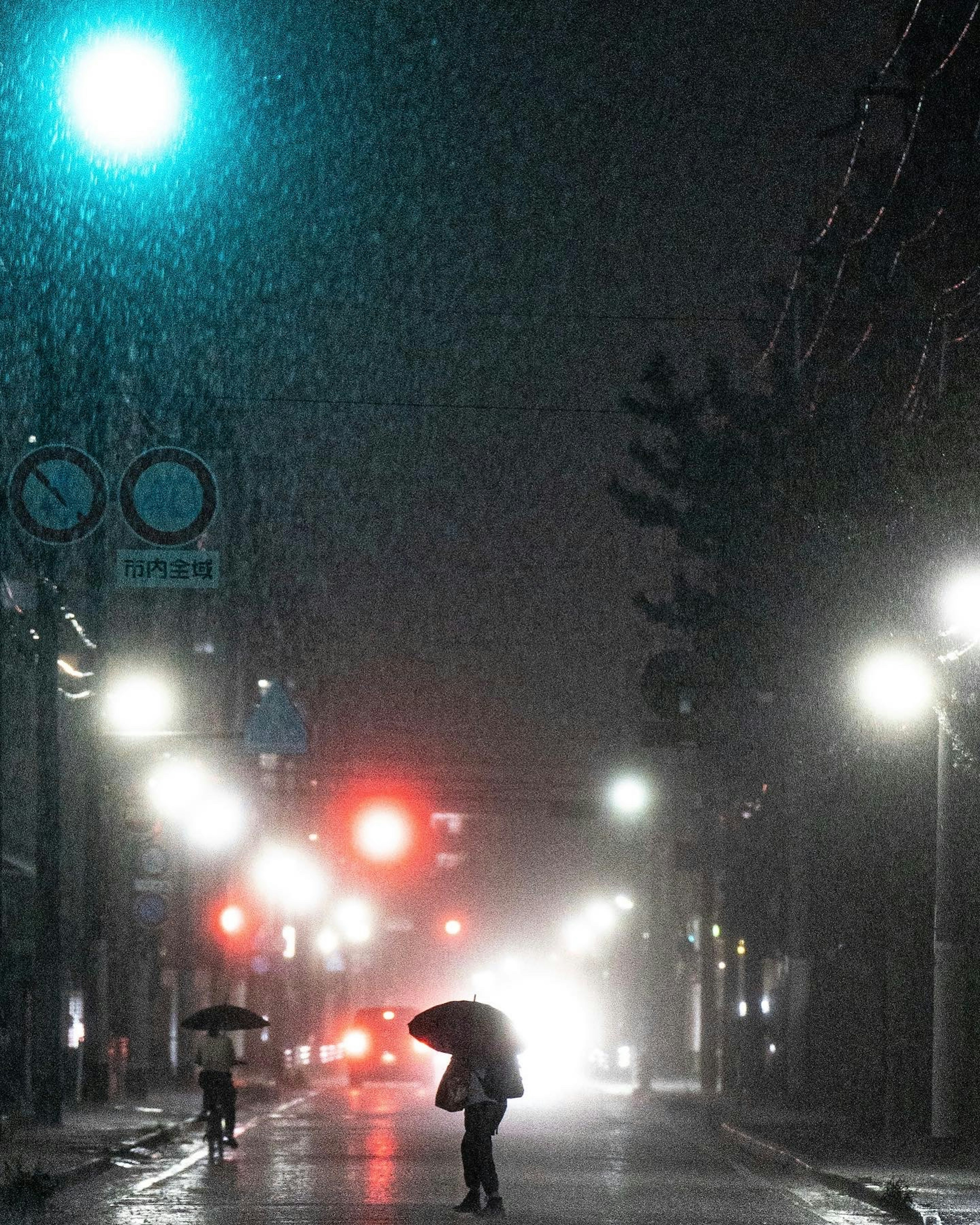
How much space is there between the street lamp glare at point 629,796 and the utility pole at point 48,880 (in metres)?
24.4

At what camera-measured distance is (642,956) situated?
66.2m

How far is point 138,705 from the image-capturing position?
132 ft

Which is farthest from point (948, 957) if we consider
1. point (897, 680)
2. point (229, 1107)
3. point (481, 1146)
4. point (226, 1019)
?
point (481, 1146)

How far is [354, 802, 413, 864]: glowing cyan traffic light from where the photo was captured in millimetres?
36125

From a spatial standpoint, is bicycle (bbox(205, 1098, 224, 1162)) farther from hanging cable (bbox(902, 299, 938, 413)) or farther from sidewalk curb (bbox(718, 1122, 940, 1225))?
hanging cable (bbox(902, 299, 938, 413))

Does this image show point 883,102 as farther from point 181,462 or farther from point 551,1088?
point 551,1088

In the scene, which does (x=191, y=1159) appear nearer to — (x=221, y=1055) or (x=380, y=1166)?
(x=221, y=1055)

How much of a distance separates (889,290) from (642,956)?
31.0m

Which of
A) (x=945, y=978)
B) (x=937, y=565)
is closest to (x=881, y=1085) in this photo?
(x=937, y=565)

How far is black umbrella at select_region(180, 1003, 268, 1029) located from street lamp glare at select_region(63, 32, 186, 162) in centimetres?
1566

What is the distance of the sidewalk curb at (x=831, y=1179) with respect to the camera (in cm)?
2005

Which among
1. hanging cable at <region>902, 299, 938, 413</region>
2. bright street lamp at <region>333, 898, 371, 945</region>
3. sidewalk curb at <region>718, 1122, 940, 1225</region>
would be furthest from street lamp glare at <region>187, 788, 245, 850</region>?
bright street lamp at <region>333, 898, 371, 945</region>

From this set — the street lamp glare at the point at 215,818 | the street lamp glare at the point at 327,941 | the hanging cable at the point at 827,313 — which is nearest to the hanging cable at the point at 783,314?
the hanging cable at the point at 827,313

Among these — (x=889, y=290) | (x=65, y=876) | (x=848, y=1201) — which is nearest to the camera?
(x=848, y=1201)
